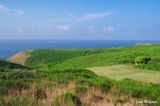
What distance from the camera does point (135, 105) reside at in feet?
38.1

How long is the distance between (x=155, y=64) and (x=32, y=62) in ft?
165

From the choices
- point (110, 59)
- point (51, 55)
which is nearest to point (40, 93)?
point (110, 59)

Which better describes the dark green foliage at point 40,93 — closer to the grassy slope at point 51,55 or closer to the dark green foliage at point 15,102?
the dark green foliage at point 15,102

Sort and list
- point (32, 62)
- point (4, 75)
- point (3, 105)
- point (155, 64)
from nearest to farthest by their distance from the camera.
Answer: point (3, 105) < point (4, 75) < point (155, 64) < point (32, 62)

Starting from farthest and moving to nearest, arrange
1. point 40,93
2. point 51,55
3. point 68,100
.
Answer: point 51,55 < point 40,93 < point 68,100

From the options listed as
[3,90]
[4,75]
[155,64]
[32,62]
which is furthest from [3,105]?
[32,62]

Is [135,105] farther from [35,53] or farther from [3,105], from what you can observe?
[35,53]

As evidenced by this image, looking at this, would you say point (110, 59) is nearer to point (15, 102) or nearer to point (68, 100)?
point (68, 100)

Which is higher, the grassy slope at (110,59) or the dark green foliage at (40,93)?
the dark green foliage at (40,93)

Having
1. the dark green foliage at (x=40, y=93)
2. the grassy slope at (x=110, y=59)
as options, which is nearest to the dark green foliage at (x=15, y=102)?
the dark green foliage at (x=40, y=93)

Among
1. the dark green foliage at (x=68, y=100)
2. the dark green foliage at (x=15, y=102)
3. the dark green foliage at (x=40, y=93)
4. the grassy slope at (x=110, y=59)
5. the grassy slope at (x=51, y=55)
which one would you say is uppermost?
the dark green foliage at (x=15, y=102)

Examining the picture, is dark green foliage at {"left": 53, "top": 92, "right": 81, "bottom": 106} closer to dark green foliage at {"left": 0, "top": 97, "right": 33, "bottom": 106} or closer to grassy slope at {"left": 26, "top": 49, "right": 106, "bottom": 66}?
dark green foliage at {"left": 0, "top": 97, "right": 33, "bottom": 106}

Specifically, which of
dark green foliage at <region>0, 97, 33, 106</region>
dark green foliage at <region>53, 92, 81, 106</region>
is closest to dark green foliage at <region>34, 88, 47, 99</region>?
dark green foliage at <region>53, 92, 81, 106</region>

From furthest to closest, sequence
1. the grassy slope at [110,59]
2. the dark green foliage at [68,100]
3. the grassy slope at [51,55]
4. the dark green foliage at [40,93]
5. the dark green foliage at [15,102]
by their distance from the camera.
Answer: the grassy slope at [51,55] → the grassy slope at [110,59] → the dark green foliage at [40,93] → the dark green foliage at [68,100] → the dark green foliage at [15,102]
